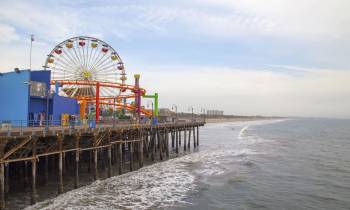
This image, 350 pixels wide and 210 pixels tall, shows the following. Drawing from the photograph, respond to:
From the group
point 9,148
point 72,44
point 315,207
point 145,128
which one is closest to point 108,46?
point 72,44

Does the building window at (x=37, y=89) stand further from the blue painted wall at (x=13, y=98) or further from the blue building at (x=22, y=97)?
the blue painted wall at (x=13, y=98)

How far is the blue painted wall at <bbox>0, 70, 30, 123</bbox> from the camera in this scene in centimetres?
2802

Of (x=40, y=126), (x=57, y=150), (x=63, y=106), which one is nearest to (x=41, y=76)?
(x=63, y=106)

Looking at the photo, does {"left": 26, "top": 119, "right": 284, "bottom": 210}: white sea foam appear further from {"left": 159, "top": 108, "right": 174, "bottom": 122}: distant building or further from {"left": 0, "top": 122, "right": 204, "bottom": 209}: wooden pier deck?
{"left": 159, "top": 108, "right": 174, "bottom": 122}: distant building

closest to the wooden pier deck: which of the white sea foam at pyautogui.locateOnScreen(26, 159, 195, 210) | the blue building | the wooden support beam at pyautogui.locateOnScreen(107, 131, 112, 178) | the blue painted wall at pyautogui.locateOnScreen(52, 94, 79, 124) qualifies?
the wooden support beam at pyautogui.locateOnScreen(107, 131, 112, 178)

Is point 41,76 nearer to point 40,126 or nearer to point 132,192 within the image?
point 40,126

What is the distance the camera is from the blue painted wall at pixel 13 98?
91.9 ft

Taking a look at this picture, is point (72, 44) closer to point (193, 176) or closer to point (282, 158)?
point (193, 176)

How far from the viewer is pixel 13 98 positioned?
2822 cm

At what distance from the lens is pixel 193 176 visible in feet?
102

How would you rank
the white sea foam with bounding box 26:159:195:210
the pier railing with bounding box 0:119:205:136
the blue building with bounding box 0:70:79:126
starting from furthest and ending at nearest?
the blue building with bounding box 0:70:79:126
the white sea foam with bounding box 26:159:195:210
the pier railing with bounding box 0:119:205:136

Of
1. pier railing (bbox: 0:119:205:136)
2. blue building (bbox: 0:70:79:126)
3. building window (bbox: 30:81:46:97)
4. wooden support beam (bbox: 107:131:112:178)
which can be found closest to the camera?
pier railing (bbox: 0:119:205:136)

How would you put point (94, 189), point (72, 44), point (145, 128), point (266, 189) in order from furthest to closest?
1. point (72, 44)
2. point (145, 128)
3. point (266, 189)
4. point (94, 189)

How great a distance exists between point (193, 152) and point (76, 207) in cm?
2883
